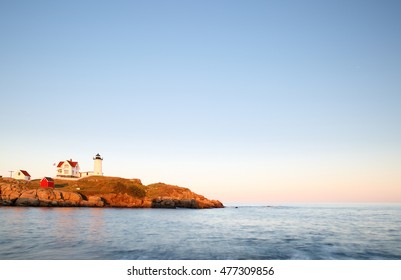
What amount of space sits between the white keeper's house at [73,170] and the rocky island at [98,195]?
13.0ft

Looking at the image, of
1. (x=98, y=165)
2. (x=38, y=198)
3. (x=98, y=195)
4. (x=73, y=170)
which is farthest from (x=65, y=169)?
(x=38, y=198)

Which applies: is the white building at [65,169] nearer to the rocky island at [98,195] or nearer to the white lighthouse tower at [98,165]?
the rocky island at [98,195]

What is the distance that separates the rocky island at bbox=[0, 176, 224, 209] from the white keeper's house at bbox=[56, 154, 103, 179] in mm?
3956

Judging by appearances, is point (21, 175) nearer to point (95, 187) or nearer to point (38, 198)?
point (95, 187)

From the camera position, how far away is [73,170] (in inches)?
4070

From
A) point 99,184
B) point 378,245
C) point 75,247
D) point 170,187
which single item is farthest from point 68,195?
point 378,245

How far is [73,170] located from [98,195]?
28.5 m

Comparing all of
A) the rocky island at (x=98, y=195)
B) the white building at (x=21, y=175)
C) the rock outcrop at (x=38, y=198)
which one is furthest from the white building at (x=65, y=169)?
the rock outcrop at (x=38, y=198)

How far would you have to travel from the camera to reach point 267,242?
2552 cm

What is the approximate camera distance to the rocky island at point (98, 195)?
70250 mm

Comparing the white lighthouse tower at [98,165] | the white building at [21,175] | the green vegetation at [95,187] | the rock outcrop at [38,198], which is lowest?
the rock outcrop at [38,198]
